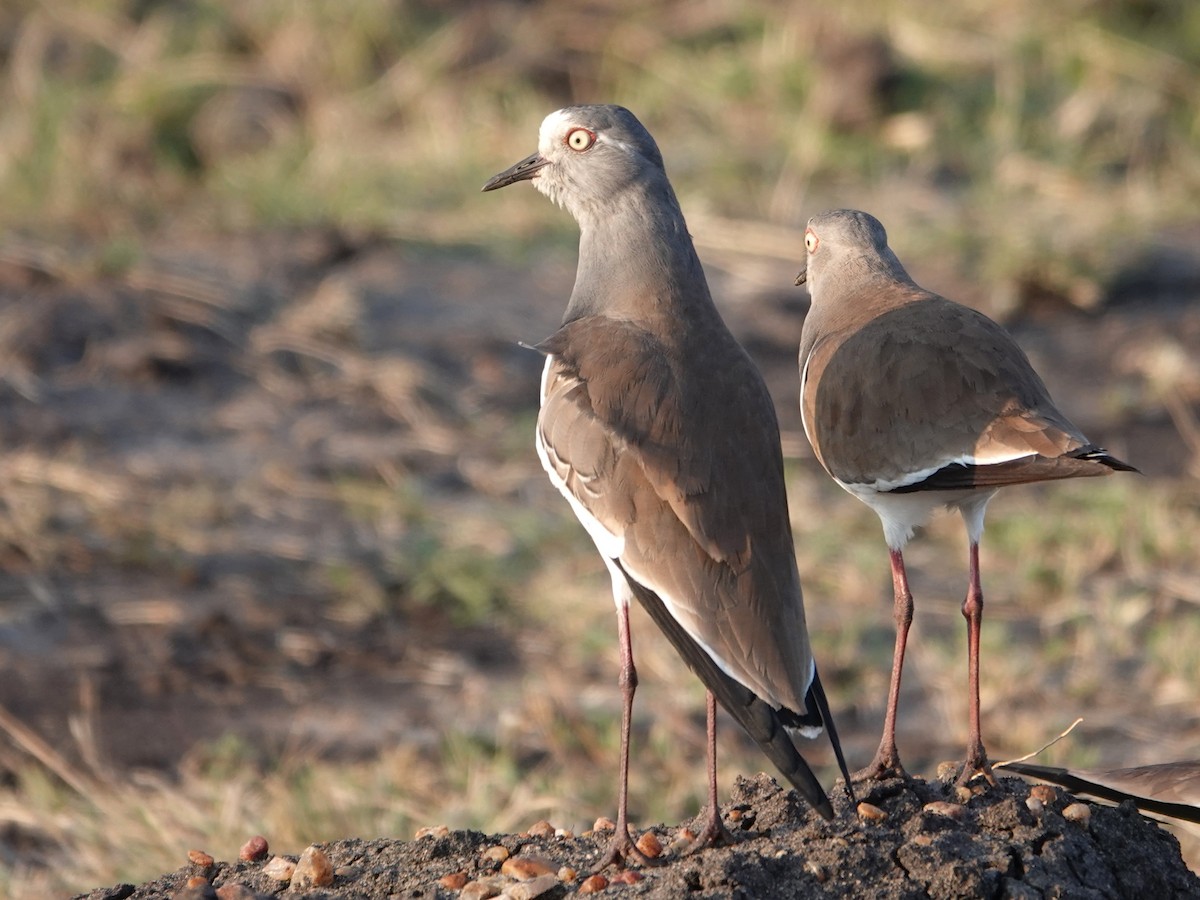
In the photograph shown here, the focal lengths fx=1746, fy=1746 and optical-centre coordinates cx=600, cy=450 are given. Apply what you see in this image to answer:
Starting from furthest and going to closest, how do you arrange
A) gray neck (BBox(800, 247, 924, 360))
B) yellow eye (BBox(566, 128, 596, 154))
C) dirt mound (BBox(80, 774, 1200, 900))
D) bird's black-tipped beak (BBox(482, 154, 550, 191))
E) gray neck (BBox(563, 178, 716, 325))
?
bird's black-tipped beak (BBox(482, 154, 550, 191)) < yellow eye (BBox(566, 128, 596, 154)) < gray neck (BBox(800, 247, 924, 360)) < gray neck (BBox(563, 178, 716, 325)) < dirt mound (BBox(80, 774, 1200, 900))

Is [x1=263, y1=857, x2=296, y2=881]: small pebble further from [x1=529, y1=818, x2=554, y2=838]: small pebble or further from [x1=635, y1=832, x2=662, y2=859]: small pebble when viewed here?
[x1=635, y1=832, x2=662, y2=859]: small pebble

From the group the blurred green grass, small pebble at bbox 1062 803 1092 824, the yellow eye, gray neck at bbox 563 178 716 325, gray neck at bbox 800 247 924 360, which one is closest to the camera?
small pebble at bbox 1062 803 1092 824

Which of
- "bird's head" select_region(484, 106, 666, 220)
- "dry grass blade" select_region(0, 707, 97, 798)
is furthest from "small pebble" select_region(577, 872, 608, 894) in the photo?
"dry grass blade" select_region(0, 707, 97, 798)

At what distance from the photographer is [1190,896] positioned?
3691mm

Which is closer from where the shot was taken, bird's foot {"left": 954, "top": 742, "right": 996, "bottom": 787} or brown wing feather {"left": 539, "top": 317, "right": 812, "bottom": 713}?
brown wing feather {"left": 539, "top": 317, "right": 812, "bottom": 713}

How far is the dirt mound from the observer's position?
3.38 metres

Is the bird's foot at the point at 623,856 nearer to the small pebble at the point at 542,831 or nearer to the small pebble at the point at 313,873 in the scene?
the small pebble at the point at 542,831

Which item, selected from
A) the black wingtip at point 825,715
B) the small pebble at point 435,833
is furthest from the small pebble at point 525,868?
the black wingtip at point 825,715

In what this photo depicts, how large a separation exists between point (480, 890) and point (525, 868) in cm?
11

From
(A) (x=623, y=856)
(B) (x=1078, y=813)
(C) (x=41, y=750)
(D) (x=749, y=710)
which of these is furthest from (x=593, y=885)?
(C) (x=41, y=750)

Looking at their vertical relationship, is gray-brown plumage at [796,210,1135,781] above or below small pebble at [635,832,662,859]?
above

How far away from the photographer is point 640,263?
4.26m

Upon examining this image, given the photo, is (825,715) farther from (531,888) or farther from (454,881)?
(454,881)

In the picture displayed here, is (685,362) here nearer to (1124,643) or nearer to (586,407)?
(586,407)
